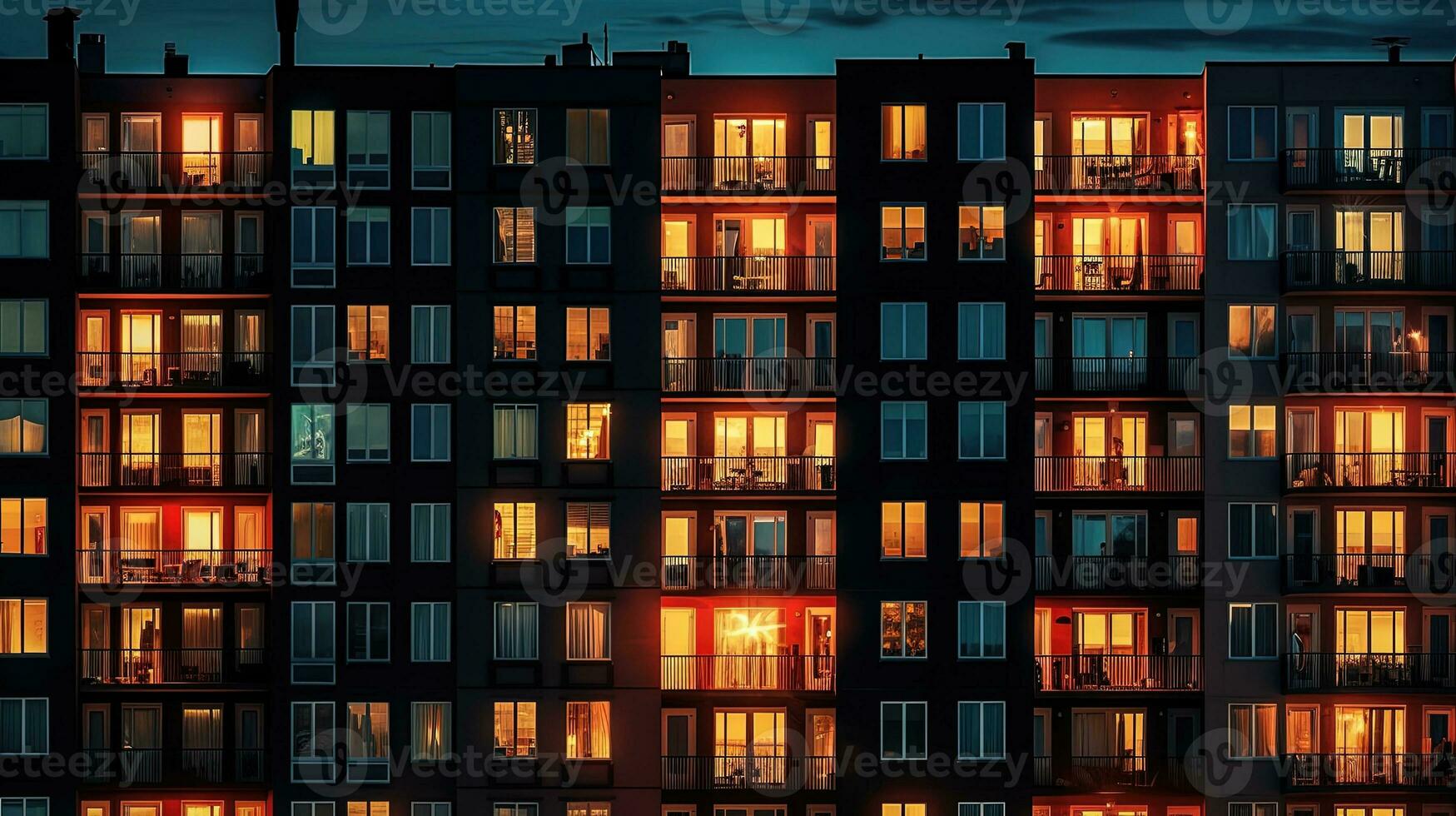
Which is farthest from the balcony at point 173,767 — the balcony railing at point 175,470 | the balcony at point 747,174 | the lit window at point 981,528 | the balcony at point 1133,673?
the balcony at point 1133,673

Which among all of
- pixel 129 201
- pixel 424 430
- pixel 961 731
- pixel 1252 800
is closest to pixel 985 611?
pixel 961 731

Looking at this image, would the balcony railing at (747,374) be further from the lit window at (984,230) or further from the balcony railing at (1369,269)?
the balcony railing at (1369,269)

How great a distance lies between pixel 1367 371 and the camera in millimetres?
57406

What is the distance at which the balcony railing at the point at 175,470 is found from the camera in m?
57.5

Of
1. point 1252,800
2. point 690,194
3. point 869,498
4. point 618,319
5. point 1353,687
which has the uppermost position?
point 690,194

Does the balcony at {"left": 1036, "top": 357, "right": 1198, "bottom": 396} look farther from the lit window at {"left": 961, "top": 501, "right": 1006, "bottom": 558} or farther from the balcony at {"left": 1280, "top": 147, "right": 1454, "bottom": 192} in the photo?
the balcony at {"left": 1280, "top": 147, "right": 1454, "bottom": 192}

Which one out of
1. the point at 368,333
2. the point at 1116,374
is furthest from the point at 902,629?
the point at 368,333

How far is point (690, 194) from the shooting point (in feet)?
187

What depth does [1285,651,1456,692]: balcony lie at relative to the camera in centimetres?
5678

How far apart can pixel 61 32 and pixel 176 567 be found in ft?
59.5

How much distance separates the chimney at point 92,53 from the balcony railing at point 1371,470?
138 feet

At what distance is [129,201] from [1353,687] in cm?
4255

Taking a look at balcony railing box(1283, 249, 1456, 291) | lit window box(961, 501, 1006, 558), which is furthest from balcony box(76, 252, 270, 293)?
balcony railing box(1283, 249, 1456, 291)

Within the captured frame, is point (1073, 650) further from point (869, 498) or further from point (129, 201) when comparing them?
point (129, 201)
